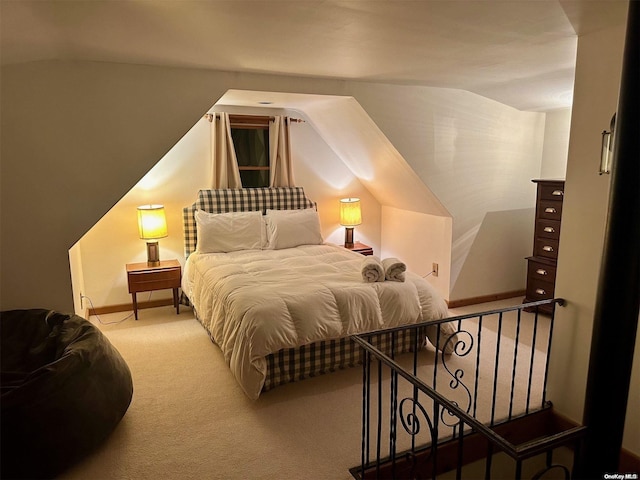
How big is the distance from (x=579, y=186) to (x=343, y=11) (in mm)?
1628

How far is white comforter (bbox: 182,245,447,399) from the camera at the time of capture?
9.23ft

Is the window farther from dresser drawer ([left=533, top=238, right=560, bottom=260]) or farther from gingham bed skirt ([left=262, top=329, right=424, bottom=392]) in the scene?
Answer: dresser drawer ([left=533, top=238, right=560, bottom=260])

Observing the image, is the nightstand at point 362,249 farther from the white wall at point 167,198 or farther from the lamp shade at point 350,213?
the white wall at point 167,198

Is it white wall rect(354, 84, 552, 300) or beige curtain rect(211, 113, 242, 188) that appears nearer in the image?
white wall rect(354, 84, 552, 300)

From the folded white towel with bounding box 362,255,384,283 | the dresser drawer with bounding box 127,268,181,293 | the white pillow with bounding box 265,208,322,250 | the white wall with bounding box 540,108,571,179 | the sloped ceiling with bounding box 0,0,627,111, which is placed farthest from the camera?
the white wall with bounding box 540,108,571,179

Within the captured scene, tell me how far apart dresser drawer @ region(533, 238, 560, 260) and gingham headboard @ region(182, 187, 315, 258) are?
8.24 feet

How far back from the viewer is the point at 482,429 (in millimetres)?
1304

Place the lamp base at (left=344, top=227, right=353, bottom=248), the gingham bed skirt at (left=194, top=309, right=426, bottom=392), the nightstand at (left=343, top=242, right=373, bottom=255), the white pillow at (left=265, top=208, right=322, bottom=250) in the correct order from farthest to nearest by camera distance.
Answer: the lamp base at (left=344, top=227, right=353, bottom=248) → the nightstand at (left=343, top=242, right=373, bottom=255) → the white pillow at (left=265, top=208, right=322, bottom=250) → the gingham bed skirt at (left=194, top=309, right=426, bottom=392)

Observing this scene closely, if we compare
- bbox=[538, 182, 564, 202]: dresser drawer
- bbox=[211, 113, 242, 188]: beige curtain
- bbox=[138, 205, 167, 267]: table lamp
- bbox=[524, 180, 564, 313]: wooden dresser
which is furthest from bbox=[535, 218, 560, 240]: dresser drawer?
bbox=[138, 205, 167, 267]: table lamp

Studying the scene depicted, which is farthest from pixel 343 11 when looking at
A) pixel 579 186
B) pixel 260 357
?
pixel 260 357

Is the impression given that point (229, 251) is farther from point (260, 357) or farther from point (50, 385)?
point (50, 385)

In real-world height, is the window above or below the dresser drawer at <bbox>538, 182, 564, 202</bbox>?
above

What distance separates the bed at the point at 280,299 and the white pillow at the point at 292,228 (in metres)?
0.02

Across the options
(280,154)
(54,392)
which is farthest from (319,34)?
(280,154)
